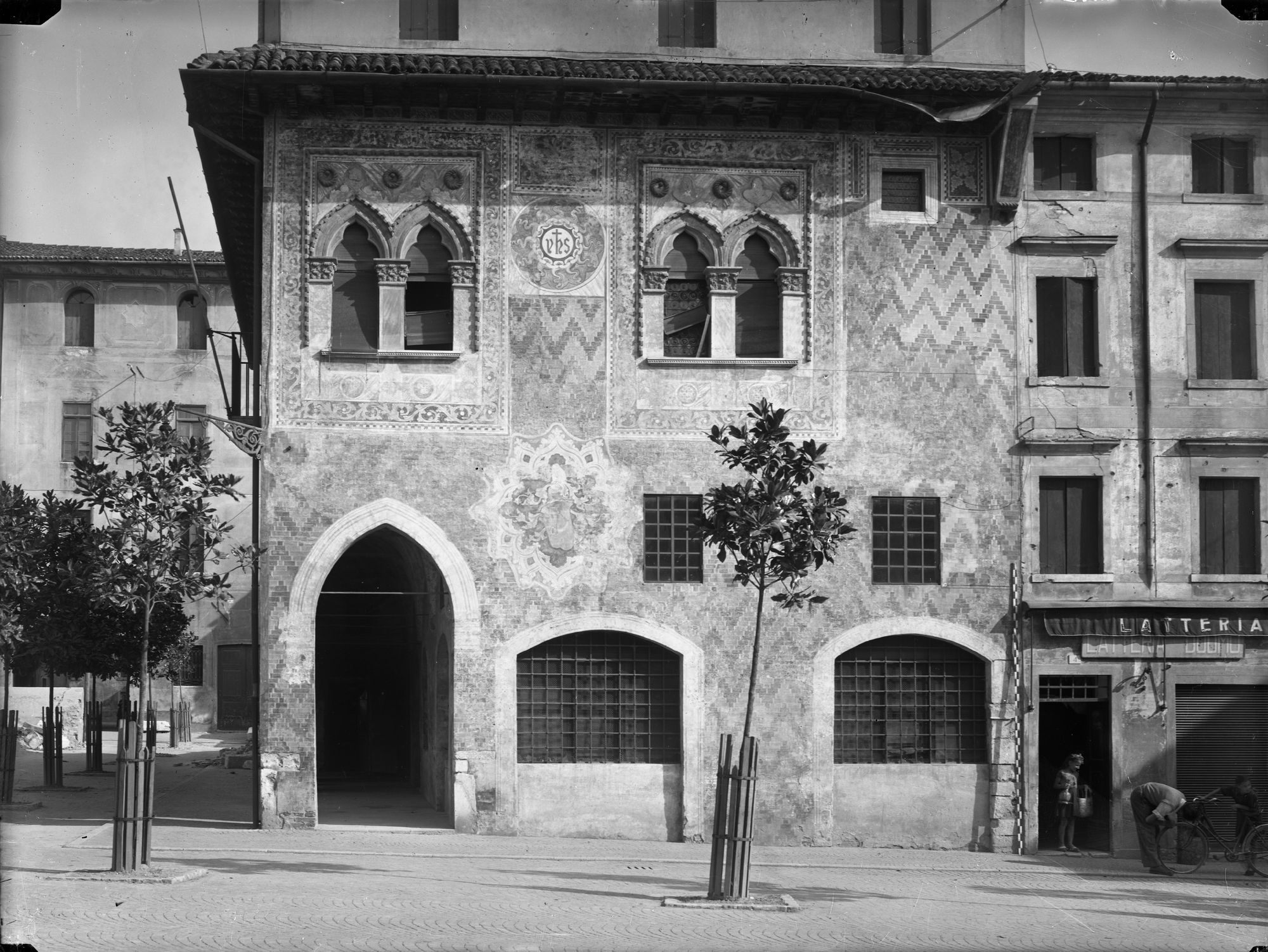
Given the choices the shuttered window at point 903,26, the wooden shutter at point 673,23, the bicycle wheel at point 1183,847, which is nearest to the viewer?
the bicycle wheel at point 1183,847

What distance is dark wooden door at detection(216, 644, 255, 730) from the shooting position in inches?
2000

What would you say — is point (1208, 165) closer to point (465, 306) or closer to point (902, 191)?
point (902, 191)

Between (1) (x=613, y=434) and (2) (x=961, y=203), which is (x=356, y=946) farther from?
(2) (x=961, y=203)

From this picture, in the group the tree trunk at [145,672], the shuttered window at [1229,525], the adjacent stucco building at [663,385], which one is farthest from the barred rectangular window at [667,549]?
the shuttered window at [1229,525]

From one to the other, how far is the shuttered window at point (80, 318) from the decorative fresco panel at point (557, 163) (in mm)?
32630

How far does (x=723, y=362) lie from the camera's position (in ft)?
78.8

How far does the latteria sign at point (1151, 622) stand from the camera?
24188mm

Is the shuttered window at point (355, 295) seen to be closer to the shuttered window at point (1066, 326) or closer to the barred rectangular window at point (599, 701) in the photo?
the barred rectangular window at point (599, 701)

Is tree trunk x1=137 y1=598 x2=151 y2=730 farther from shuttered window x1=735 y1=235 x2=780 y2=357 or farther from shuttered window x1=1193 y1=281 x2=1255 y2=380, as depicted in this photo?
shuttered window x1=1193 y1=281 x2=1255 y2=380

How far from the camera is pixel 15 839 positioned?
2155cm

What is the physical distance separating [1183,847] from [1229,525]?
5343 mm

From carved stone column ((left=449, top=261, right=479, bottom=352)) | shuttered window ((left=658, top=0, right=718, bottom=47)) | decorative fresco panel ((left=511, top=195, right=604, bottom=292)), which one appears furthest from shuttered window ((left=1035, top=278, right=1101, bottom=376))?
A: carved stone column ((left=449, top=261, right=479, bottom=352))

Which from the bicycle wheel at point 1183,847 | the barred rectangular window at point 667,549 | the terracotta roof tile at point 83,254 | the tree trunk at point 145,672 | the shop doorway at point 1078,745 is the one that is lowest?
the bicycle wheel at point 1183,847

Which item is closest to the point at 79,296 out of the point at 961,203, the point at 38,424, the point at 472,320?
the point at 38,424
